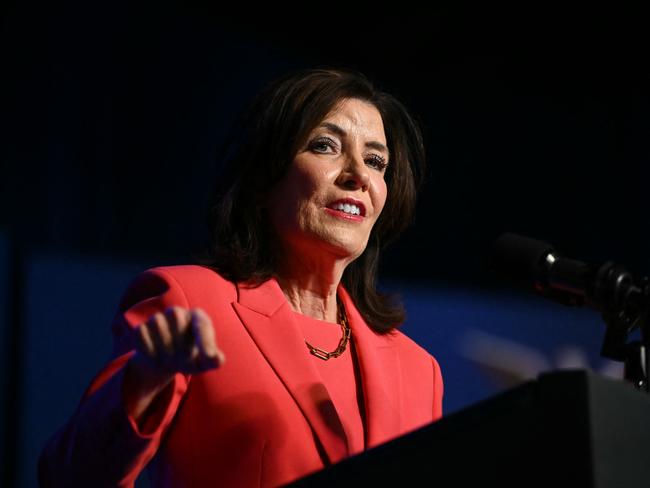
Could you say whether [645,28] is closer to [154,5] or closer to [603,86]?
[603,86]

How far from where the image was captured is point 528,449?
0.86 m

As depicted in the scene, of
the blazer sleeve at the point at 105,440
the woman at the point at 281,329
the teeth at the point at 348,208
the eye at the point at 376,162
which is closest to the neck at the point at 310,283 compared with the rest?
the woman at the point at 281,329

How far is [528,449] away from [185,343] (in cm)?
39

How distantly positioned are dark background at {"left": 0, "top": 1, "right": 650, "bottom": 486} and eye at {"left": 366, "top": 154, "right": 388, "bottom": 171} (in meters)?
0.76

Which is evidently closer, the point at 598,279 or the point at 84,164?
the point at 598,279

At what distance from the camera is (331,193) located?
6.11 feet

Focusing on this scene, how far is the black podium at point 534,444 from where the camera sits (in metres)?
0.85

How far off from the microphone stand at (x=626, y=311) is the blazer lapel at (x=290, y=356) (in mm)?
563

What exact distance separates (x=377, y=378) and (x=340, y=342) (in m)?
0.13

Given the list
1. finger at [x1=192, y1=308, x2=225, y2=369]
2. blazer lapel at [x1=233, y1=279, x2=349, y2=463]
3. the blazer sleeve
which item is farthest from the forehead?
finger at [x1=192, y1=308, x2=225, y2=369]

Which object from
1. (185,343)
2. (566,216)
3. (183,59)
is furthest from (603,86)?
(185,343)

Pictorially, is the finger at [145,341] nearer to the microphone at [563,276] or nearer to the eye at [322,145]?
the microphone at [563,276]

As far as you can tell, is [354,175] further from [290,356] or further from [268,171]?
[290,356]

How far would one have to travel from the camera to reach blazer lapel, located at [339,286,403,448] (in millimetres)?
1681
